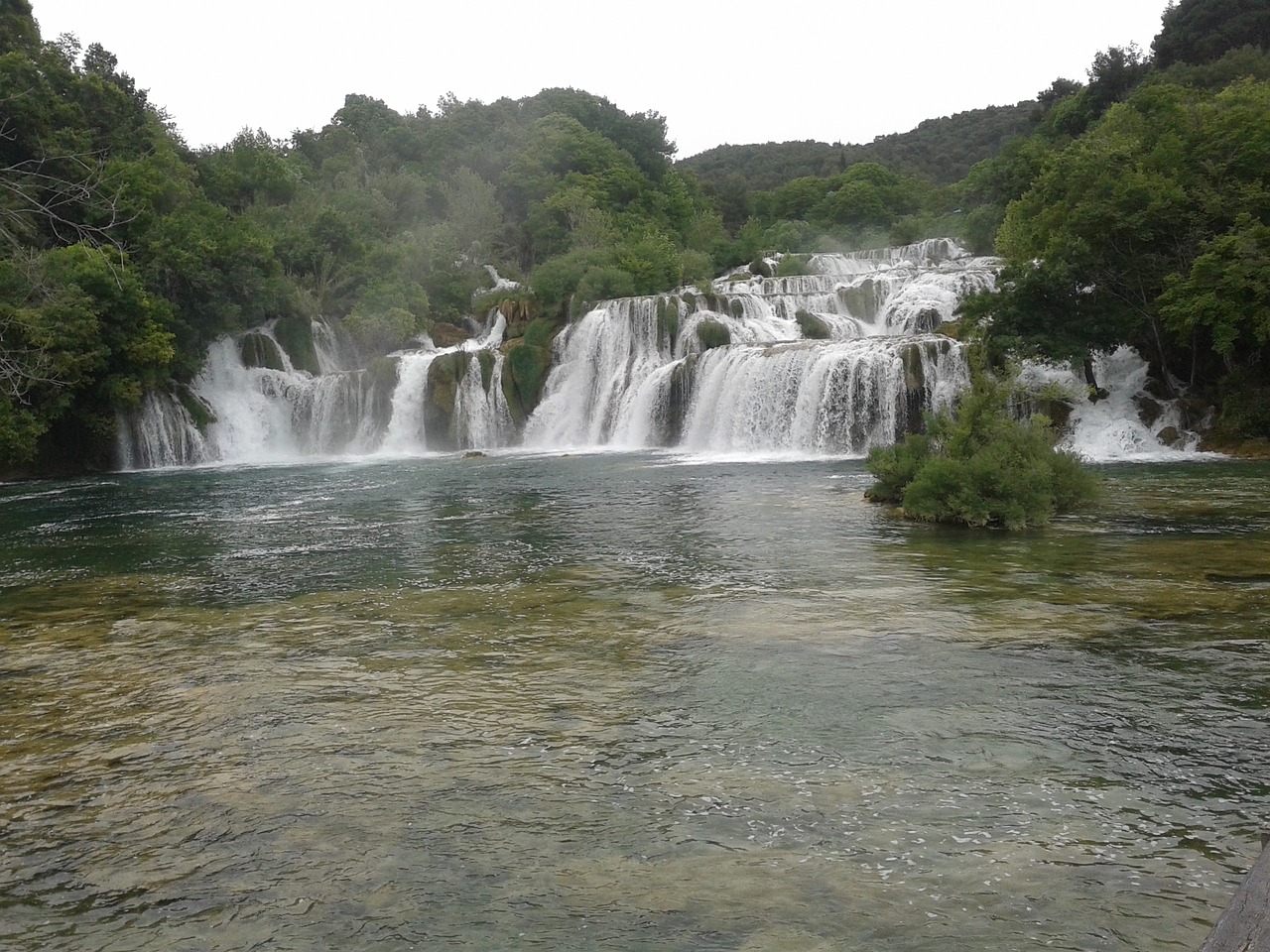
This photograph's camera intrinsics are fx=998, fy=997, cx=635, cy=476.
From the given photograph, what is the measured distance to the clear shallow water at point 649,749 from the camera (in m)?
3.96

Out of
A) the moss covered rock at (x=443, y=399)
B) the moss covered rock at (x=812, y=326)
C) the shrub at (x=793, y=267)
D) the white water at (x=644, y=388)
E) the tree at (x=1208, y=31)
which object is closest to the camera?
the white water at (x=644, y=388)

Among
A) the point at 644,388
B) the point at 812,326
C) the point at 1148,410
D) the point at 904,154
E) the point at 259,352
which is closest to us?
the point at 1148,410

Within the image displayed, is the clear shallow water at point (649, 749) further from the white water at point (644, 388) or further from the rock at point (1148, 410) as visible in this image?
the white water at point (644, 388)

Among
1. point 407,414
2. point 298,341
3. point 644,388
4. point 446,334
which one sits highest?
point 446,334

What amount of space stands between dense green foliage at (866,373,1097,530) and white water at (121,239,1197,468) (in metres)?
10.0

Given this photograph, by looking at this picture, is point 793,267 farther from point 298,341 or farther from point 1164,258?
point 1164,258

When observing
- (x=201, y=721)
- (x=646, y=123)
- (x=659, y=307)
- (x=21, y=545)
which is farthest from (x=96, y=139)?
(x=646, y=123)

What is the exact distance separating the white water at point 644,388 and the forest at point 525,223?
1.24m

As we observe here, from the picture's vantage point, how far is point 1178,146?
23562 millimetres

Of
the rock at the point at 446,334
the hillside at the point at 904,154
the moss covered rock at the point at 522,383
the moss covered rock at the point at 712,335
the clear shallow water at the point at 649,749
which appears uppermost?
the hillside at the point at 904,154

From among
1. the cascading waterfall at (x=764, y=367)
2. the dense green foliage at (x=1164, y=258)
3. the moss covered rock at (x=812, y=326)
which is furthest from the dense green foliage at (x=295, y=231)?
the dense green foliage at (x=1164, y=258)

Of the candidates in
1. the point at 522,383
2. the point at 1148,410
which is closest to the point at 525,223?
the point at 522,383

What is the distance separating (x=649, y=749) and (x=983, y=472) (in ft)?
28.5

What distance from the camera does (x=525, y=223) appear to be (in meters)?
52.6
